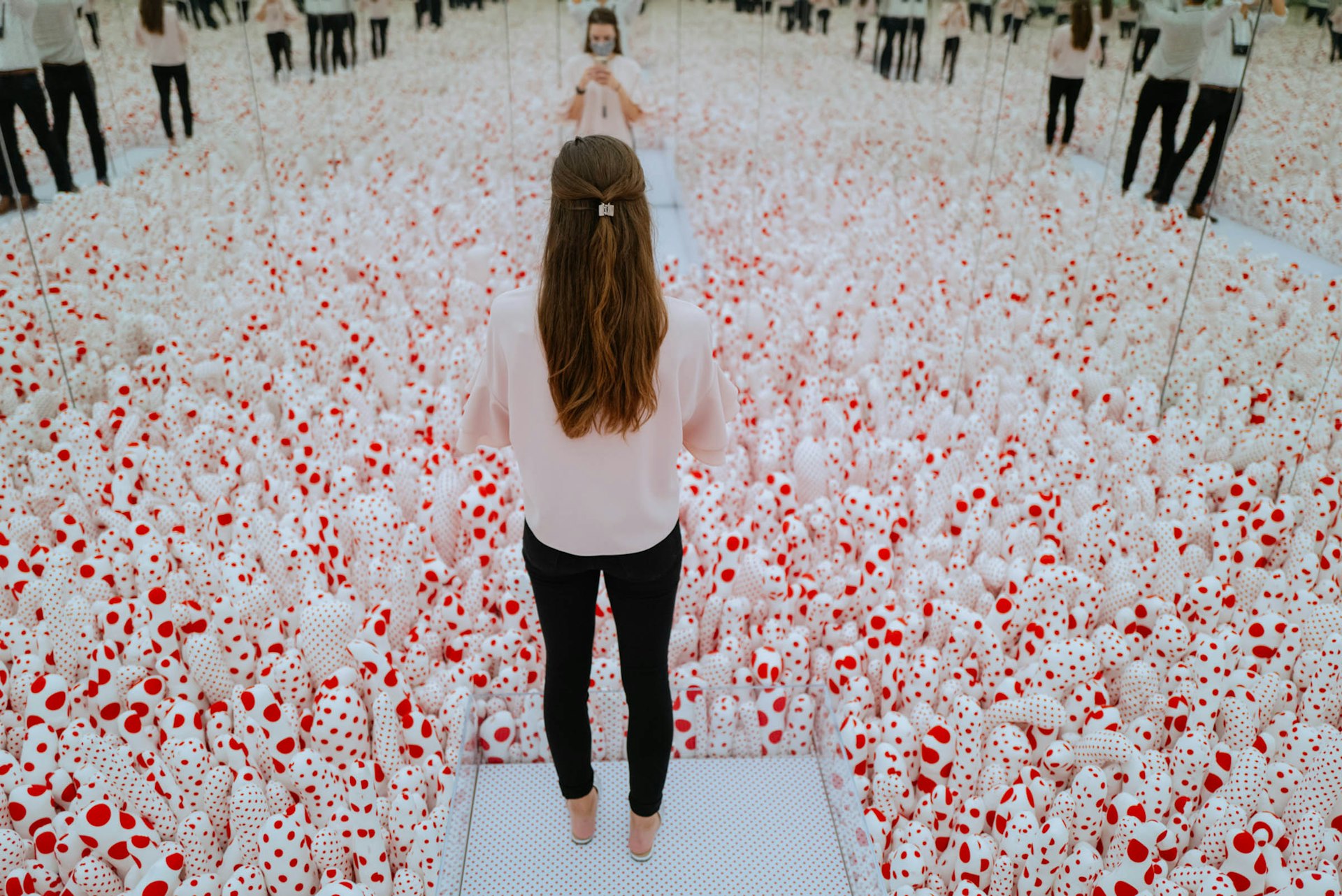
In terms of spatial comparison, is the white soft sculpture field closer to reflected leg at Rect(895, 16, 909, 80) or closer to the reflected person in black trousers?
the reflected person in black trousers

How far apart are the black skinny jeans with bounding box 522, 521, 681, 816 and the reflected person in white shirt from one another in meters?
1.87

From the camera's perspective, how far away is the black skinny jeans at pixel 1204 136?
8.76 ft

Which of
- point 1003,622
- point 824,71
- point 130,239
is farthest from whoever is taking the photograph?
point 824,71

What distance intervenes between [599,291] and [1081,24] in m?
4.12

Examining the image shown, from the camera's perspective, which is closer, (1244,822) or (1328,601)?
(1244,822)

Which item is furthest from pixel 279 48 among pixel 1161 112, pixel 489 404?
pixel 489 404

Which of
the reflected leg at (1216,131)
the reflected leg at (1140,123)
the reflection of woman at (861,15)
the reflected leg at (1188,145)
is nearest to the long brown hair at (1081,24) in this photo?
the reflected leg at (1140,123)

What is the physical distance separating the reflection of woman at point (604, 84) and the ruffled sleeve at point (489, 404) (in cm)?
246

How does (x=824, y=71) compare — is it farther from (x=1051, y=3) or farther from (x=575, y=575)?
(x=575, y=575)

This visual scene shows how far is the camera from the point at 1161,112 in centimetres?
336

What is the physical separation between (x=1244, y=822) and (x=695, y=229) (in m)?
2.84

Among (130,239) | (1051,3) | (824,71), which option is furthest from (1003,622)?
(824,71)

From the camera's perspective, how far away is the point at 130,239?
2811 mm

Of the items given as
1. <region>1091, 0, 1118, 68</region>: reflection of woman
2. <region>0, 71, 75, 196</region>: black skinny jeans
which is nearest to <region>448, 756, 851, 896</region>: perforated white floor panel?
<region>0, 71, 75, 196</region>: black skinny jeans
